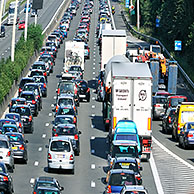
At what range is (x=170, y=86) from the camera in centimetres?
6106

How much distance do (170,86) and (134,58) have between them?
14.1 ft

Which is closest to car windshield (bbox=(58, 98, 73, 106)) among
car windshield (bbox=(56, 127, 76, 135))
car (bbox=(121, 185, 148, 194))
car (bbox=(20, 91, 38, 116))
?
car (bbox=(20, 91, 38, 116))

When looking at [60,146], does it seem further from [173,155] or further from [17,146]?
[173,155]

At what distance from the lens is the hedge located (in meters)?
57.2

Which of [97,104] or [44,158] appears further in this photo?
[97,104]

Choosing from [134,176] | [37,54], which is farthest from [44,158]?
[37,54]

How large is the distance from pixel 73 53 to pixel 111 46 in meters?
9.19

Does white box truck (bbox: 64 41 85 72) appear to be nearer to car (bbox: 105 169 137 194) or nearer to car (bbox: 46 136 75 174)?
car (bbox: 46 136 75 174)

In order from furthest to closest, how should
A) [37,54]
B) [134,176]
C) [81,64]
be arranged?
[37,54]
[81,64]
[134,176]

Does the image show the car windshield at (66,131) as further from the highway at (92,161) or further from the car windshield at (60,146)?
the car windshield at (60,146)

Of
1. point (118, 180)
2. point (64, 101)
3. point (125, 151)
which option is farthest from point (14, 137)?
point (64, 101)

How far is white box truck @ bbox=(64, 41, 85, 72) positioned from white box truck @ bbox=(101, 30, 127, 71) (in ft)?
27.7

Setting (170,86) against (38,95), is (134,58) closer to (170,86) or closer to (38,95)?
(170,86)

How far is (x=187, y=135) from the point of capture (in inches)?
1719
